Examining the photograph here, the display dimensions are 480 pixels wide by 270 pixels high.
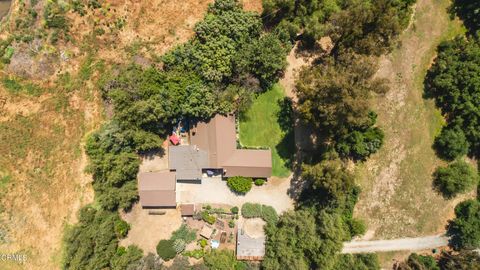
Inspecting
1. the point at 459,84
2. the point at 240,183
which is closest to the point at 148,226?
the point at 240,183

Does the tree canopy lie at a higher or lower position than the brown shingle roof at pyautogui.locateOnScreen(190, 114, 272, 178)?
lower

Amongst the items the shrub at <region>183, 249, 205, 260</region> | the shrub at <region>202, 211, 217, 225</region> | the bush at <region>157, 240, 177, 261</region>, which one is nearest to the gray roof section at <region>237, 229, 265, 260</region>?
the shrub at <region>202, 211, 217, 225</region>

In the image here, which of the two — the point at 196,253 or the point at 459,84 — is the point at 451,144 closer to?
the point at 459,84

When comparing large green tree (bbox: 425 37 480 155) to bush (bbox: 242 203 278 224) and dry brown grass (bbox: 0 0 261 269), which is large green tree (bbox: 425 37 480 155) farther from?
bush (bbox: 242 203 278 224)

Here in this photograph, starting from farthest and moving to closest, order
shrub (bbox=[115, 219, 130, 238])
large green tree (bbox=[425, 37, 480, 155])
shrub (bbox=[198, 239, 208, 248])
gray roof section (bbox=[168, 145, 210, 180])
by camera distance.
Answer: shrub (bbox=[198, 239, 208, 248]), gray roof section (bbox=[168, 145, 210, 180]), shrub (bbox=[115, 219, 130, 238]), large green tree (bbox=[425, 37, 480, 155])

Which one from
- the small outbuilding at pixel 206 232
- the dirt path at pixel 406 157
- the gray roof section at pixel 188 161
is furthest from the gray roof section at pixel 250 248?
the dirt path at pixel 406 157

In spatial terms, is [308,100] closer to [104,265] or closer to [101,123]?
[101,123]

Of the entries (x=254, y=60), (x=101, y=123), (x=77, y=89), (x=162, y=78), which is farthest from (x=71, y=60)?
A: (x=254, y=60)
